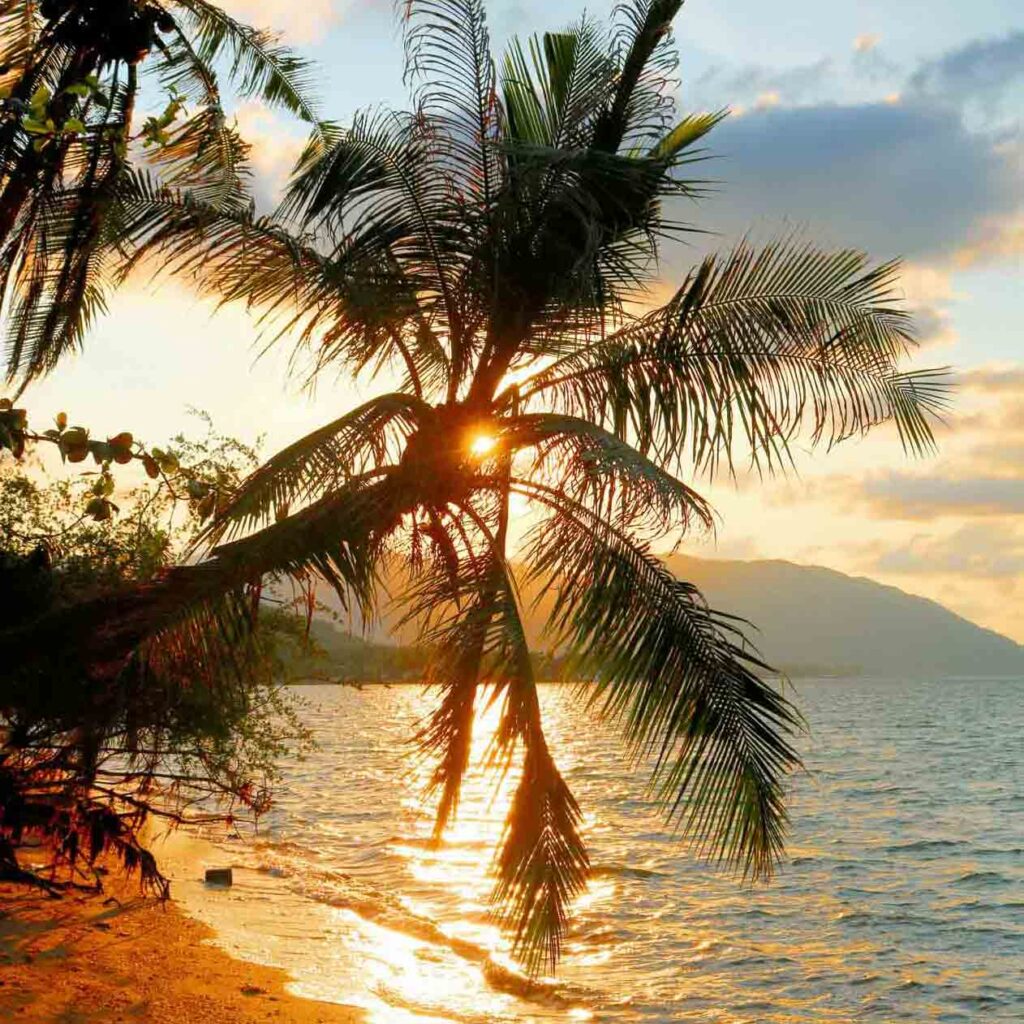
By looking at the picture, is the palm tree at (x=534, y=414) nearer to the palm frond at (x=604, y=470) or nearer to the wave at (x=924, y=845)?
the palm frond at (x=604, y=470)

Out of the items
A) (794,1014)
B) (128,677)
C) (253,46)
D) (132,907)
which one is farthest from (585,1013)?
Result: (253,46)

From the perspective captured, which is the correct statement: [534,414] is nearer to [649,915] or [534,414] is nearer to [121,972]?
[121,972]

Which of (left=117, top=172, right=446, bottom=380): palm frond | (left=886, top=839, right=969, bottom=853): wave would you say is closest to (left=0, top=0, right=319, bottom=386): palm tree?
(left=117, top=172, right=446, bottom=380): palm frond

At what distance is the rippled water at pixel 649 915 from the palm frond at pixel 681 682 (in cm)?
64

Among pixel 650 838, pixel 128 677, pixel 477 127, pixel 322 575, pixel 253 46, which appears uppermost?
pixel 253 46

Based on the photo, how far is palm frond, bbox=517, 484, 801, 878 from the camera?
29.7 ft

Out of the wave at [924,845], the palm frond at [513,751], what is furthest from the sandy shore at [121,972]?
the wave at [924,845]

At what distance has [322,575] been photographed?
31.7ft

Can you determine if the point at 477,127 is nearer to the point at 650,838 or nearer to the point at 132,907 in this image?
the point at 132,907

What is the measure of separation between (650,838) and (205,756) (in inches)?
815

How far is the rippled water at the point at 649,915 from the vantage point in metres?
16.0

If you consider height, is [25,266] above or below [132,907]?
above

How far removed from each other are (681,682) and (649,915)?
15.5 m

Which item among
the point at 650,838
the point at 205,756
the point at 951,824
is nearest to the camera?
the point at 205,756
